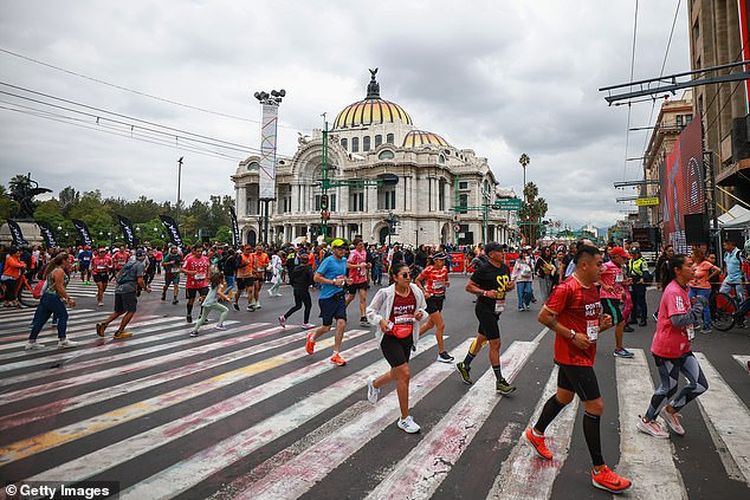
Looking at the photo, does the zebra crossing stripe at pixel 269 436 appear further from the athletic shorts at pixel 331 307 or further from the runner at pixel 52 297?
the runner at pixel 52 297

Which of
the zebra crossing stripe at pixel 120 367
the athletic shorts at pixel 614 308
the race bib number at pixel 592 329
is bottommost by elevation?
the zebra crossing stripe at pixel 120 367

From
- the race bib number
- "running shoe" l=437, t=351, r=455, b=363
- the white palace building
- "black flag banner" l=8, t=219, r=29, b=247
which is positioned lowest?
"running shoe" l=437, t=351, r=455, b=363

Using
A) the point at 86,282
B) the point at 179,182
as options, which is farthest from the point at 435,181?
the point at 86,282

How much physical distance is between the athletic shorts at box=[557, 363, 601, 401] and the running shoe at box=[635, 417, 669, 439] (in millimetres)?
1285

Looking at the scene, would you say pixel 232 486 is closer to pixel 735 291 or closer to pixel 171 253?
pixel 735 291

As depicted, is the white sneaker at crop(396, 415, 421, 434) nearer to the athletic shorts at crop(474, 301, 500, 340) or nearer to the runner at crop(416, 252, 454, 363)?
the athletic shorts at crop(474, 301, 500, 340)

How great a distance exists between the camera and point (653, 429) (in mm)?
3949

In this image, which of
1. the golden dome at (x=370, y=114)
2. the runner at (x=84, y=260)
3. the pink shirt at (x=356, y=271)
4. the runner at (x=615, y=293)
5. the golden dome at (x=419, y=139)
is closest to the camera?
the runner at (x=615, y=293)

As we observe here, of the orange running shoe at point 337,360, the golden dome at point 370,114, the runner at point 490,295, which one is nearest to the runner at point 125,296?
the orange running shoe at point 337,360

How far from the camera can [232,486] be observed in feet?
10.2

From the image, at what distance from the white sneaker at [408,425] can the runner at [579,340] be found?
1.10 metres

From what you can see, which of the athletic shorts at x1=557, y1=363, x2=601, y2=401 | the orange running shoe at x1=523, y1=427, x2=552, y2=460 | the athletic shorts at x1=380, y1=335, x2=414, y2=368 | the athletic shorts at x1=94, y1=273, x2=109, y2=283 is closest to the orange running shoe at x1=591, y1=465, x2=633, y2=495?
the orange running shoe at x1=523, y1=427, x2=552, y2=460

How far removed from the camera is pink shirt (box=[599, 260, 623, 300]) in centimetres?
641

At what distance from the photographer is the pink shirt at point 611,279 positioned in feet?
21.0
